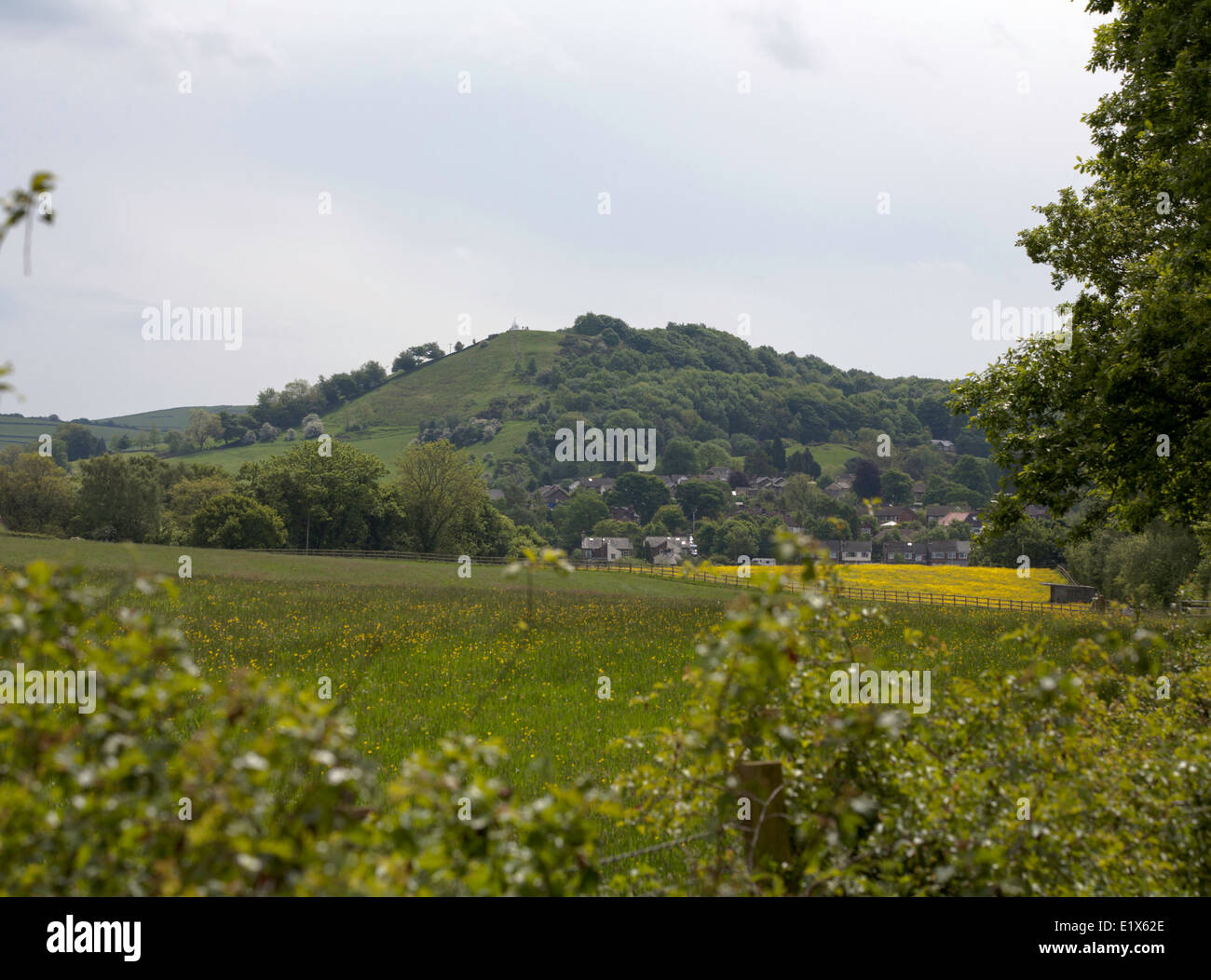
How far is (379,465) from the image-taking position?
84.9m

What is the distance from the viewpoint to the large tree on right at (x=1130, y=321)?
13250mm

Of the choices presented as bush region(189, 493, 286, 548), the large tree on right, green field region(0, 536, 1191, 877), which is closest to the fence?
bush region(189, 493, 286, 548)

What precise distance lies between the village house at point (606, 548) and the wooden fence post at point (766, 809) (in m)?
106

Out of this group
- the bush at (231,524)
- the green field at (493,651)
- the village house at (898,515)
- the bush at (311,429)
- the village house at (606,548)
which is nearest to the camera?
the green field at (493,651)

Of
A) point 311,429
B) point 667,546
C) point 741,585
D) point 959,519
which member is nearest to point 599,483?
point 667,546

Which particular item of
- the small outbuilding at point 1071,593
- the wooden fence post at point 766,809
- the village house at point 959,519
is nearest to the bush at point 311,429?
the village house at point 959,519

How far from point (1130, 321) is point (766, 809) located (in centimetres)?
1527

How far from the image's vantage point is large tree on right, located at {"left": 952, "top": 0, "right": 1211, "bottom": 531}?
43.5ft

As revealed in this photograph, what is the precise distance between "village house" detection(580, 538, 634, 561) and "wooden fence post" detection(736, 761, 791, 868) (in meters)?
106

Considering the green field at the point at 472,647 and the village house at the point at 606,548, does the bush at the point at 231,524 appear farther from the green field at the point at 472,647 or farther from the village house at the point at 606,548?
the village house at the point at 606,548

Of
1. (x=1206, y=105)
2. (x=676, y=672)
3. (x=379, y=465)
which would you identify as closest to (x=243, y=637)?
(x=676, y=672)

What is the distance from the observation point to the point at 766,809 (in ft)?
14.1
